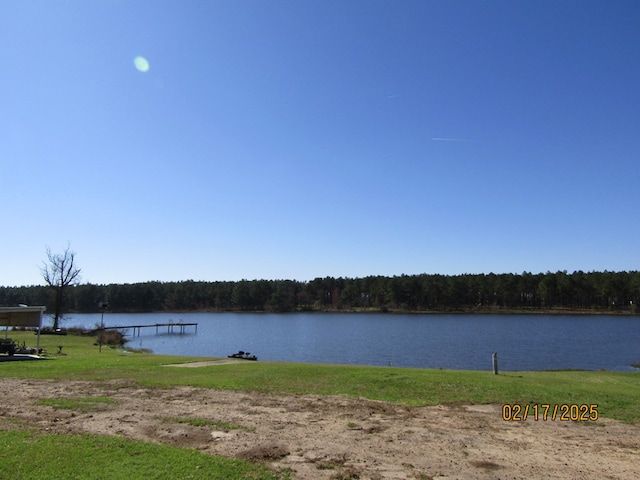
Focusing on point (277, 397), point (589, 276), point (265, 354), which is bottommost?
point (265, 354)

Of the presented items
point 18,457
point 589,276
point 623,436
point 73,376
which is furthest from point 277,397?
point 589,276

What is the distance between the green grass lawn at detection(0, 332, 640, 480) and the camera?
726 centimetres

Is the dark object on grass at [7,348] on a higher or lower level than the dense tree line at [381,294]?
lower

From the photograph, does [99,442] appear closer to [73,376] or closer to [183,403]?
[183,403]

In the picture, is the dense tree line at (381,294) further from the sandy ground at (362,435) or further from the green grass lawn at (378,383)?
the sandy ground at (362,435)

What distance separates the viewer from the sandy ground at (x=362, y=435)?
291 inches

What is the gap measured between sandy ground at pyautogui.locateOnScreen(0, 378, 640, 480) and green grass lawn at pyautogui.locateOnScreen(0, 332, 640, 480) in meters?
0.74

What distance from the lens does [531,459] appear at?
7.81m

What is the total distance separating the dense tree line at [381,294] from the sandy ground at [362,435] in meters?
123

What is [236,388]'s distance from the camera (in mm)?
15227

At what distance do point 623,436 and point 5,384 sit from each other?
18342mm
